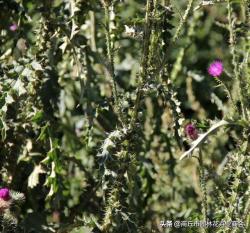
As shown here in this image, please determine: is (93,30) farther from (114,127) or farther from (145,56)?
(145,56)

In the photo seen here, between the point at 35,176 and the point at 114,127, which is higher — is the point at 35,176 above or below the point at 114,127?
below

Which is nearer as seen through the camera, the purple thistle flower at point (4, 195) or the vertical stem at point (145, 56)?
the vertical stem at point (145, 56)

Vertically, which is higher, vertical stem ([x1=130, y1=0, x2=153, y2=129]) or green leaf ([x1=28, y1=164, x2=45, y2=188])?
vertical stem ([x1=130, y1=0, x2=153, y2=129])

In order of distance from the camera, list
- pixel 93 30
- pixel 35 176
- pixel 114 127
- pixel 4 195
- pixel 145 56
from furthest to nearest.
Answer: pixel 93 30, pixel 114 127, pixel 35 176, pixel 4 195, pixel 145 56

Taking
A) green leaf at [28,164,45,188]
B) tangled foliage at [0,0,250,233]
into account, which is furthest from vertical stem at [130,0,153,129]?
green leaf at [28,164,45,188]

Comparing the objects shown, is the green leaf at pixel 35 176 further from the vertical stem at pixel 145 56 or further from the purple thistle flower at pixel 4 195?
the vertical stem at pixel 145 56

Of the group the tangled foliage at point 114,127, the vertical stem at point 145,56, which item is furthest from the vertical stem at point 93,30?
the vertical stem at point 145,56

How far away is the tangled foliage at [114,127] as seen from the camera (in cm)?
209

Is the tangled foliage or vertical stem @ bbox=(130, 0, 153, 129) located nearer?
vertical stem @ bbox=(130, 0, 153, 129)

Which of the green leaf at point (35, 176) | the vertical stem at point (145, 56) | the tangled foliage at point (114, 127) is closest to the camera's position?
the vertical stem at point (145, 56)

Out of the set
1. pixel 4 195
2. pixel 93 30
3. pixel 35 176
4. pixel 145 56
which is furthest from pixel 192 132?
pixel 93 30

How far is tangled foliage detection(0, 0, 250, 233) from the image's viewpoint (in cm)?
209

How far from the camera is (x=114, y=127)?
279 cm

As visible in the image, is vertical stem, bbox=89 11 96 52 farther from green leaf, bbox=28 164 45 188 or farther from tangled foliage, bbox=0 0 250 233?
green leaf, bbox=28 164 45 188
